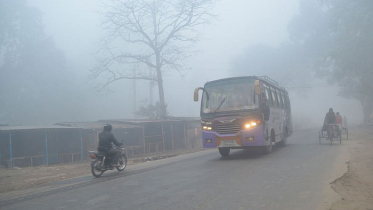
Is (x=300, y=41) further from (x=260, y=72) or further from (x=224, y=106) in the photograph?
(x=224, y=106)

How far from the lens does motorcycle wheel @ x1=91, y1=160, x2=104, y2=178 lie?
955cm

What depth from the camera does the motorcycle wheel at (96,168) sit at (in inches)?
376

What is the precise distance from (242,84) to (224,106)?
1.12 meters

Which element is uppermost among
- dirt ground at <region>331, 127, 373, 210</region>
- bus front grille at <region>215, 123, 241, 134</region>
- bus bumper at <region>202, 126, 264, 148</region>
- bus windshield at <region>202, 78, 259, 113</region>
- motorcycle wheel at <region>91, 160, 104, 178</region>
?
bus windshield at <region>202, 78, 259, 113</region>

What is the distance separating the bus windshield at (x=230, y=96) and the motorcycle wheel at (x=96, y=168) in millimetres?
4509

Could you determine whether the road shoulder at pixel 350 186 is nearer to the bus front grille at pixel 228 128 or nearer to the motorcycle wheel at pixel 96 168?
the bus front grille at pixel 228 128

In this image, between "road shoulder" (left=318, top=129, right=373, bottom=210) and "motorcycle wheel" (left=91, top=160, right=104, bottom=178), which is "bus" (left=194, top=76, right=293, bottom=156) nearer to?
"road shoulder" (left=318, top=129, right=373, bottom=210)

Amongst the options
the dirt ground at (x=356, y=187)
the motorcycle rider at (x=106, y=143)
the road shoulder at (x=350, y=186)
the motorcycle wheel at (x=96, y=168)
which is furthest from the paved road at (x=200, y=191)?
the motorcycle rider at (x=106, y=143)

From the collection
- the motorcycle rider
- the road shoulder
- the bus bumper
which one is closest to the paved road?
the road shoulder

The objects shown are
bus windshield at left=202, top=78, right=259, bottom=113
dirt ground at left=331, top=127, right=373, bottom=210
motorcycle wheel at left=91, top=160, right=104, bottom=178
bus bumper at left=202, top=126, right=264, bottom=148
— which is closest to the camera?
dirt ground at left=331, top=127, right=373, bottom=210

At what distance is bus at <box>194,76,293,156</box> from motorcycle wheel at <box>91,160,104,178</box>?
404 cm

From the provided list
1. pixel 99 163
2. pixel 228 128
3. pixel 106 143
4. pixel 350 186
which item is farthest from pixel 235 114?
pixel 350 186

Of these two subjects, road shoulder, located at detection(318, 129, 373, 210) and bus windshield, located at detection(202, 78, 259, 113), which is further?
bus windshield, located at detection(202, 78, 259, 113)

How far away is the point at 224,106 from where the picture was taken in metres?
11.9
